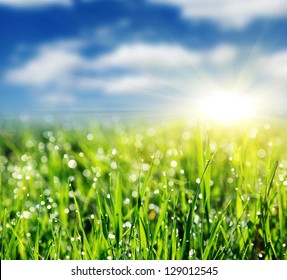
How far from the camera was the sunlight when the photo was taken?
168cm

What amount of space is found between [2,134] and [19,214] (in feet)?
3.88

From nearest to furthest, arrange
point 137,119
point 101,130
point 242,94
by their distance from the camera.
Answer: point 242,94, point 101,130, point 137,119

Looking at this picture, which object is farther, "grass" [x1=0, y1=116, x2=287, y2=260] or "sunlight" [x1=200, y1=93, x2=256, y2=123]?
"sunlight" [x1=200, y1=93, x2=256, y2=123]

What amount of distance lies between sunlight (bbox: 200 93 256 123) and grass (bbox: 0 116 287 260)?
0.04 meters

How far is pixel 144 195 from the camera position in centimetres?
127

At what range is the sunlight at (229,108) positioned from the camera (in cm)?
168

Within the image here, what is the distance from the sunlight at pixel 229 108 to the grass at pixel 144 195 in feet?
0.13

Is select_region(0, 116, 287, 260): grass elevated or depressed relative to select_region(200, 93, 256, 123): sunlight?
depressed

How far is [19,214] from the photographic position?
1.03 m

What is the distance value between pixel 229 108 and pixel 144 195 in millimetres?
623

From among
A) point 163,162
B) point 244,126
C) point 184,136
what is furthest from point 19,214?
point 244,126
